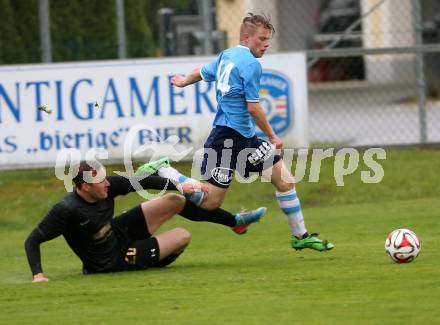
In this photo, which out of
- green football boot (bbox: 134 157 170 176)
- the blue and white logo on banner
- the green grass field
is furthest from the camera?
the blue and white logo on banner

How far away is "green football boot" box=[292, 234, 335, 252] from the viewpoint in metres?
9.76

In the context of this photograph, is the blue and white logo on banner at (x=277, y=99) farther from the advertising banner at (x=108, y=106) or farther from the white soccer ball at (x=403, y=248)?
the white soccer ball at (x=403, y=248)

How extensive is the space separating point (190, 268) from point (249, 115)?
137cm

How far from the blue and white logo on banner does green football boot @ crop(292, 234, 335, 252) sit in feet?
17.7

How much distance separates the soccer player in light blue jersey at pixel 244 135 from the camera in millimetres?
9523

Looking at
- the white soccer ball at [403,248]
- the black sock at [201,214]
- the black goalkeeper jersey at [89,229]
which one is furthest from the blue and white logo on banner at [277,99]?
the white soccer ball at [403,248]

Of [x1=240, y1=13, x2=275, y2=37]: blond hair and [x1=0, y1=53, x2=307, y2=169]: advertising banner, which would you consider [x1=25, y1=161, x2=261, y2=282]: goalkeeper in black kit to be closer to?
[x1=240, y1=13, x2=275, y2=37]: blond hair

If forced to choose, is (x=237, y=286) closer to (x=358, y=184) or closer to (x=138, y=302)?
(x=138, y=302)

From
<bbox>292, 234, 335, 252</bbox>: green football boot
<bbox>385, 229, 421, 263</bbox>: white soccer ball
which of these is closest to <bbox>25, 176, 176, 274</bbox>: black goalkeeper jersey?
<bbox>292, 234, 335, 252</bbox>: green football boot

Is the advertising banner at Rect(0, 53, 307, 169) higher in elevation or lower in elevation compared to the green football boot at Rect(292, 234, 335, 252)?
higher

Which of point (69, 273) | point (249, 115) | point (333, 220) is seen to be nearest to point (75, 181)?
point (69, 273)

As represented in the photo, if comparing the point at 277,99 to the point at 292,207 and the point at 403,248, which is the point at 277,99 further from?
the point at 403,248

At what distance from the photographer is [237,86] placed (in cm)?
961

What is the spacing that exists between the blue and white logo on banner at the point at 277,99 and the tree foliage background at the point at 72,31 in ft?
8.26
